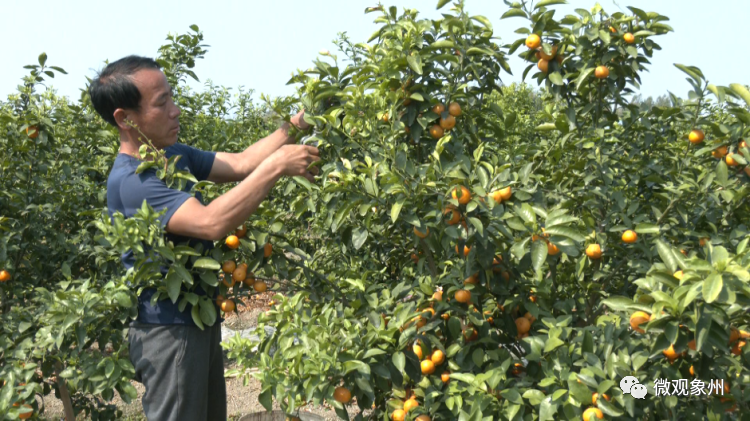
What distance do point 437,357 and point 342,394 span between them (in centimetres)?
36

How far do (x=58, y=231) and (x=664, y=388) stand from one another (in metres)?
2.82

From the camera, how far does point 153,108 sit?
2.45 m

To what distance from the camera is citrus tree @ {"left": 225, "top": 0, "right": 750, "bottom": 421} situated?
188cm

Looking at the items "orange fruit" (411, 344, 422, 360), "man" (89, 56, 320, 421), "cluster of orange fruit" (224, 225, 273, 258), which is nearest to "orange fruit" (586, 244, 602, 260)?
"orange fruit" (411, 344, 422, 360)

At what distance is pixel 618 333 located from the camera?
1996 mm

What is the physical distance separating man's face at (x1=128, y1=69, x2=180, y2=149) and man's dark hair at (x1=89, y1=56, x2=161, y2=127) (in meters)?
0.02

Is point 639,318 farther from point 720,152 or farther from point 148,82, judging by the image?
point 148,82

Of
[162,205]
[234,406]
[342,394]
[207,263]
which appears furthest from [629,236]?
[234,406]

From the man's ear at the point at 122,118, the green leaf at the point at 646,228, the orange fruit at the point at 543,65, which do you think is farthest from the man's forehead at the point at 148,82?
the green leaf at the point at 646,228

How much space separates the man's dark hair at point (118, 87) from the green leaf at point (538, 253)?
148cm

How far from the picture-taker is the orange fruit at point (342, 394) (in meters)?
2.00

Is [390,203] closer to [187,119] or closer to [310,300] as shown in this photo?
[310,300]

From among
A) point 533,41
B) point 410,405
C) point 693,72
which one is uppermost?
point 533,41

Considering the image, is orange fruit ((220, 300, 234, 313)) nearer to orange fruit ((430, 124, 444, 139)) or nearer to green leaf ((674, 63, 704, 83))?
orange fruit ((430, 124, 444, 139))
